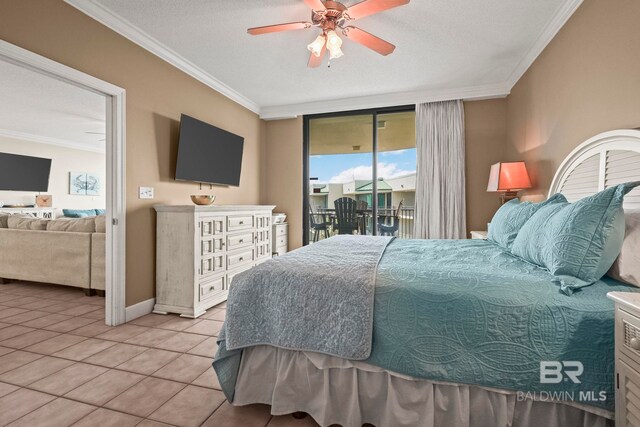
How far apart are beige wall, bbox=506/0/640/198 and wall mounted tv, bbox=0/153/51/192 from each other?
8729mm

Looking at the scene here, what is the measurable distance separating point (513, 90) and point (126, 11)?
4.20m

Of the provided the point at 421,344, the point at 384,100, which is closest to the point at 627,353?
the point at 421,344

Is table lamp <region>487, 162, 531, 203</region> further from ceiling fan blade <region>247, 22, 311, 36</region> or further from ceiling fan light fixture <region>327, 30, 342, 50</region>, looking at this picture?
ceiling fan blade <region>247, 22, 311, 36</region>

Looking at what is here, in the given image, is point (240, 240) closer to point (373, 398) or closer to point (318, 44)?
point (318, 44)

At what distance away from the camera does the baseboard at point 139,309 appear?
8.96 feet

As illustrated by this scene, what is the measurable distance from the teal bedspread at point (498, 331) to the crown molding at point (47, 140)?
8057 mm

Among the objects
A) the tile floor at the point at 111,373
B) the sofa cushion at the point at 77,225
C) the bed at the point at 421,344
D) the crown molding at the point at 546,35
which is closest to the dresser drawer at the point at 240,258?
the tile floor at the point at 111,373

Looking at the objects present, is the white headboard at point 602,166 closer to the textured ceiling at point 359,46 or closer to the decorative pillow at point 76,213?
the textured ceiling at point 359,46

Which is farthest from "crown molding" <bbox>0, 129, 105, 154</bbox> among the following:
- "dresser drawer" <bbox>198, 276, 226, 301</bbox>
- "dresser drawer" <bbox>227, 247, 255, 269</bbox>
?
"dresser drawer" <bbox>198, 276, 226, 301</bbox>

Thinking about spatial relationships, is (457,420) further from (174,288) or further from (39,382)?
(174,288)

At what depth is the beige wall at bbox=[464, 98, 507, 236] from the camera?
4.15 m

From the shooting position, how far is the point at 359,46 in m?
3.05

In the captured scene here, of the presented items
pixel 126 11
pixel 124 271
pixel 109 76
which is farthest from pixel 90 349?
pixel 126 11

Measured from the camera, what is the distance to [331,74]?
12.1ft
